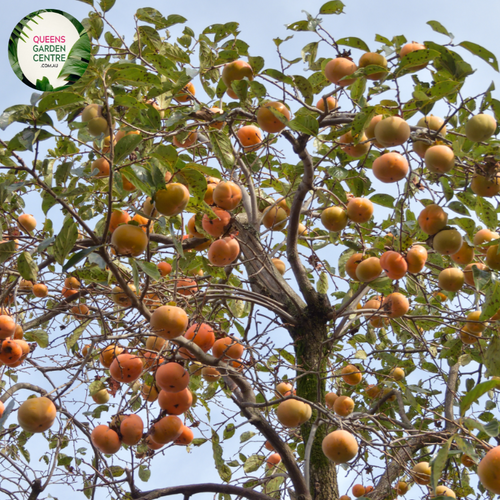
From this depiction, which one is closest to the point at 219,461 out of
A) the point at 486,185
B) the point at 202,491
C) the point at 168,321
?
the point at 202,491

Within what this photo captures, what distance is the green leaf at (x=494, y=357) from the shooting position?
2.33 meters

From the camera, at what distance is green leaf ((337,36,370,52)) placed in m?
2.27

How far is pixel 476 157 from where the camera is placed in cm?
212

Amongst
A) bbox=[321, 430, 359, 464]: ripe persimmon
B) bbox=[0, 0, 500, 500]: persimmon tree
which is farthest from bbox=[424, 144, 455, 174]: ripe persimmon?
bbox=[321, 430, 359, 464]: ripe persimmon

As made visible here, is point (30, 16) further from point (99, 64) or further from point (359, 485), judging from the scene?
point (359, 485)

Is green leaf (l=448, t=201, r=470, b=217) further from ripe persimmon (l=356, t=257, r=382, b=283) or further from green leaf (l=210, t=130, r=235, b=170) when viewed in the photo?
green leaf (l=210, t=130, r=235, b=170)

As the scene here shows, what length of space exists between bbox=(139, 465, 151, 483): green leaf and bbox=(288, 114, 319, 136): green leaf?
2.41 metres

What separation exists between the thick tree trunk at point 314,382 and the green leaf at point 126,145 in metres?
1.55

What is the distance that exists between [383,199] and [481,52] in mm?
959

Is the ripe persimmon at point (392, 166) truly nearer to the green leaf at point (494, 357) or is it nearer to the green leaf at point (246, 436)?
the green leaf at point (494, 357)

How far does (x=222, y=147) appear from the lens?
215 centimetres

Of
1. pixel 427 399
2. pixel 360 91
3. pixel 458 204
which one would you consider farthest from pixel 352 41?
pixel 427 399

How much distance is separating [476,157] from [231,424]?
208 cm

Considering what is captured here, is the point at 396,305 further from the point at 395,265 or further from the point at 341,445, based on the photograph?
the point at 341,445
